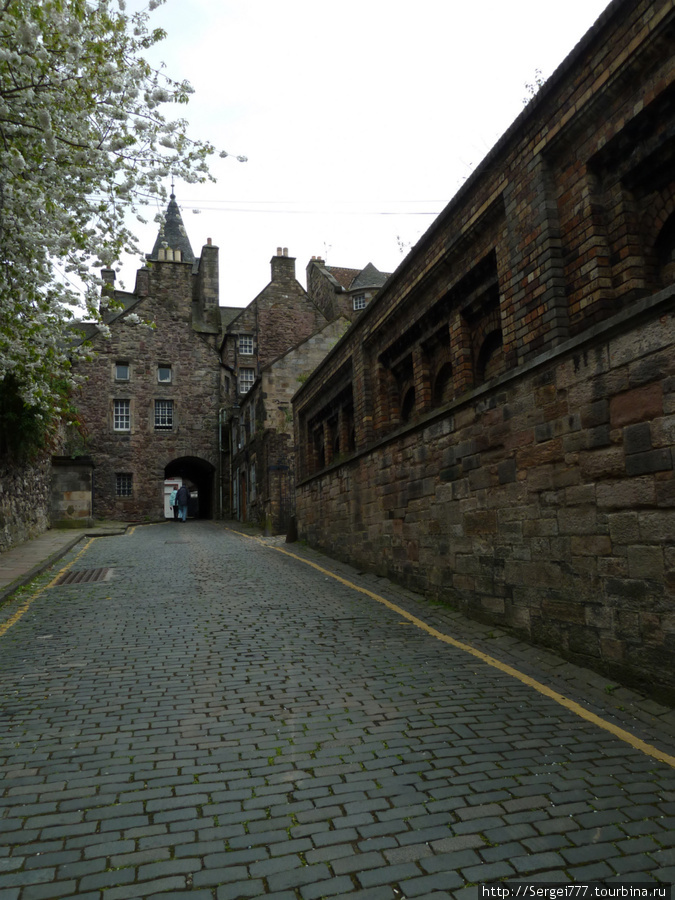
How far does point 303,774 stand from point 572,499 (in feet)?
11.5

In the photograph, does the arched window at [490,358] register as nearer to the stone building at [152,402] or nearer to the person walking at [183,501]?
the person walking at [183,501]

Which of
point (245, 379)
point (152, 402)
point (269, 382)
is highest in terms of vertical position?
point (245, 379)

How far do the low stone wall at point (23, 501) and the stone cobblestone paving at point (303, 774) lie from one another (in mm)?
8690

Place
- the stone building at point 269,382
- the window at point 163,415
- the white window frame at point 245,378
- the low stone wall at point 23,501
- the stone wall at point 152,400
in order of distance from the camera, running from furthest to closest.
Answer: the white window frame at point 245,378, the window at point 163,415, the stone wall at point 152,400, the stone building at point 269,382, the low stone wall at point 23,501

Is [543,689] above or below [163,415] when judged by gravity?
below

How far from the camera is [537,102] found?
658cm

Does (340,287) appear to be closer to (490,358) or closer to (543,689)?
(490,358)

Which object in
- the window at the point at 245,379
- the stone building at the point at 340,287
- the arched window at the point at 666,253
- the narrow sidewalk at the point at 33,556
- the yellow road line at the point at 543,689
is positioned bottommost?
the yellow road line at the point at 543,689

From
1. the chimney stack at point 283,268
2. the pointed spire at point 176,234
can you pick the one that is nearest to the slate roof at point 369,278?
the chimney stack at point 283,268

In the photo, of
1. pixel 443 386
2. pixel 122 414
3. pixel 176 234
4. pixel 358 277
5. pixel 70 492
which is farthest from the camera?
pixel 176 234

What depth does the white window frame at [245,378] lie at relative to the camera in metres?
39.6

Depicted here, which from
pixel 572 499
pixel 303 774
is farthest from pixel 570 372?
pixel 303 774

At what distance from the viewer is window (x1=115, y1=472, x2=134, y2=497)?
118 feet

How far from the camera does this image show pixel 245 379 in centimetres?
3984
